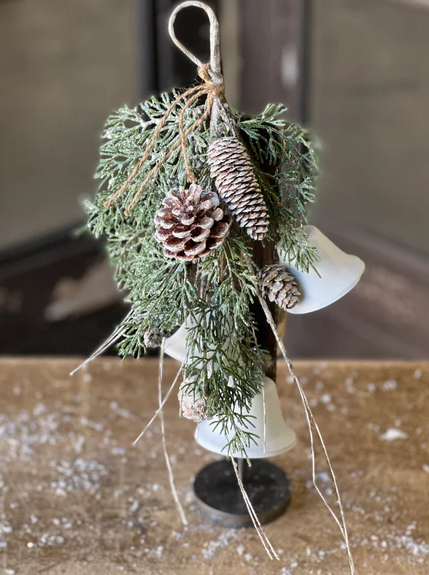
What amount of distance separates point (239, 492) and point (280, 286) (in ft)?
0.98

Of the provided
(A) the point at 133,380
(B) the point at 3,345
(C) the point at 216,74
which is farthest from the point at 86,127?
(C) the point at 216,74

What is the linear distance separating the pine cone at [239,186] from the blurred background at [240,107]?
1220 mm

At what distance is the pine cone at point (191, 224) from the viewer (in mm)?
610

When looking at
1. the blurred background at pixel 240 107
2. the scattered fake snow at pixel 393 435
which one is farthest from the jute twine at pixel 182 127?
the blurred background at pixel 240 107

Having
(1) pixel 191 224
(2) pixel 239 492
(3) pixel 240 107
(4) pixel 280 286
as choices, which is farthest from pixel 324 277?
(3) pixel 240 107

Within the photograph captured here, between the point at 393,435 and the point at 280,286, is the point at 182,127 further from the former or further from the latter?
the point at 393,435

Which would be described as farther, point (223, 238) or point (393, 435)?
point (393, 435)

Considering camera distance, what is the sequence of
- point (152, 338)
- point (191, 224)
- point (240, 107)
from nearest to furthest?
point (191, 224) < point (152, 338) < point (240, 107)

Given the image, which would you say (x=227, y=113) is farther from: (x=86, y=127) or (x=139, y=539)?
(x=86, y=127)

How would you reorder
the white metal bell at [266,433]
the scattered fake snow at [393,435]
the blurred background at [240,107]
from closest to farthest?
the white metal bell at [266,433]
the scattered fake snow at [393,435]
the blurred background at [240,107]

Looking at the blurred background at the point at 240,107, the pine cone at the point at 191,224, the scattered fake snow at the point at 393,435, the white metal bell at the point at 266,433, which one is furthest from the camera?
the blurred background at the point at 240,107

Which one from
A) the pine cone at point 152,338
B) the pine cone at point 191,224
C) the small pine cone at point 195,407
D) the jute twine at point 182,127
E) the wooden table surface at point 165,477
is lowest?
the wooden table surface at point 165,477

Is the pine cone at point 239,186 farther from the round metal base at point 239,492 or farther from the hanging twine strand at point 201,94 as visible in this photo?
the round metal base at point 239,492

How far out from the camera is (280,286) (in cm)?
68
